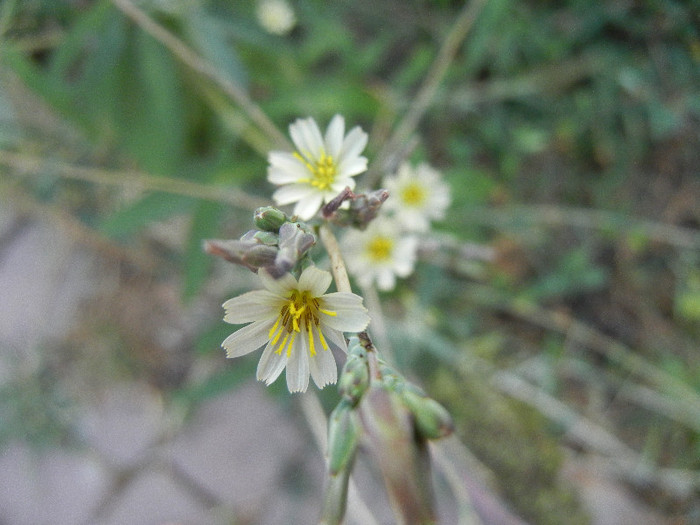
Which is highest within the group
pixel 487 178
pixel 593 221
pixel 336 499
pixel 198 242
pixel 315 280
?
pixel 198 242

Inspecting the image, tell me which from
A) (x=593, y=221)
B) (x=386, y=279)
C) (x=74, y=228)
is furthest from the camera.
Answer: (x=74, y=228)

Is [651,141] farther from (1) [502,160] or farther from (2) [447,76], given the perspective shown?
(2) [447,76]

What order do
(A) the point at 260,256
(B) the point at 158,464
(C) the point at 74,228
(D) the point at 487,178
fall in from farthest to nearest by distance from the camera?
(C) the point at 74,228 → (B) the point at 158,464 → (D) the point at 487,178 → (A) the point at 260,256

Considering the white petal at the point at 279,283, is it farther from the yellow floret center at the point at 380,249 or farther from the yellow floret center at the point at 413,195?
the yellow floret center at the point at 413,195

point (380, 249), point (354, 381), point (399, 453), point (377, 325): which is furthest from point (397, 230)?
point (399, 453)

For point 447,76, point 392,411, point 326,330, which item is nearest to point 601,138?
point 447,76

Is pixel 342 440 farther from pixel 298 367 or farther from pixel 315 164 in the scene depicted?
pixel 315 164

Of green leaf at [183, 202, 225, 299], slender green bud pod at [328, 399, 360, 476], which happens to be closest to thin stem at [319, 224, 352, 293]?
slender green bud pod at [328, 399, 360, 476]
